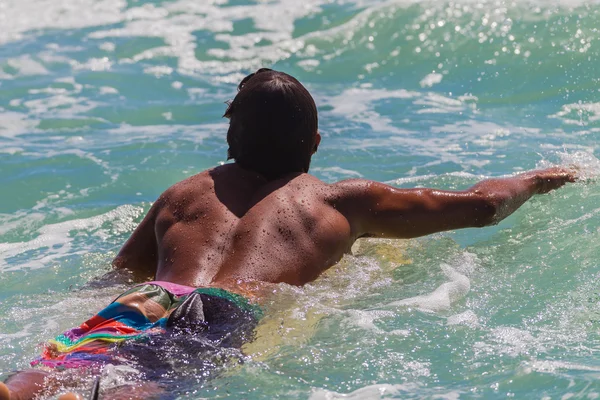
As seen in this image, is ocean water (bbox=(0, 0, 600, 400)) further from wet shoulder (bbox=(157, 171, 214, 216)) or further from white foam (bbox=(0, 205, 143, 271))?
wet shoulder (bbox=(157, 171, 214, 216))

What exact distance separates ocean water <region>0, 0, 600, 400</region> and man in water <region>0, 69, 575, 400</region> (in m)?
0.16

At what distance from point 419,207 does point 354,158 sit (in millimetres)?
2965

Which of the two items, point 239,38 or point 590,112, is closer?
point 590,112

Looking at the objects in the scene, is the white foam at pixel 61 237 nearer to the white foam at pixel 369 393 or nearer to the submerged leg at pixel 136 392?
the submerged leg at pixel 136 392

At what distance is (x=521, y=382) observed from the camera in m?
3.09

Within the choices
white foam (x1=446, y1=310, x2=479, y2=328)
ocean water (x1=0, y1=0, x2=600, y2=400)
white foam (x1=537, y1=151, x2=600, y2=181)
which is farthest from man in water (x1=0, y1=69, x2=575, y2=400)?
white foam (x1=537, y1=151, x2=600, y2=181)

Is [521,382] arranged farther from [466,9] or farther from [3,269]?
[466,9]

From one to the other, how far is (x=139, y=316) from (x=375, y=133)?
4576 millimetres

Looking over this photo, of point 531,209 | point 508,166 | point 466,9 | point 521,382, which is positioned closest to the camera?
point 521,382

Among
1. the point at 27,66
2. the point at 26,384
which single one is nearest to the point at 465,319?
the point at 26,384

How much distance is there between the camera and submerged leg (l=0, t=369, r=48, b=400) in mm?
2707

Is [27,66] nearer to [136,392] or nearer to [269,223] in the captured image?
[269,223]

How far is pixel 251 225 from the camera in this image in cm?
364

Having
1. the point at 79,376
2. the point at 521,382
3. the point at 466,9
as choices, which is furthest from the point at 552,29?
the point at 79,376
